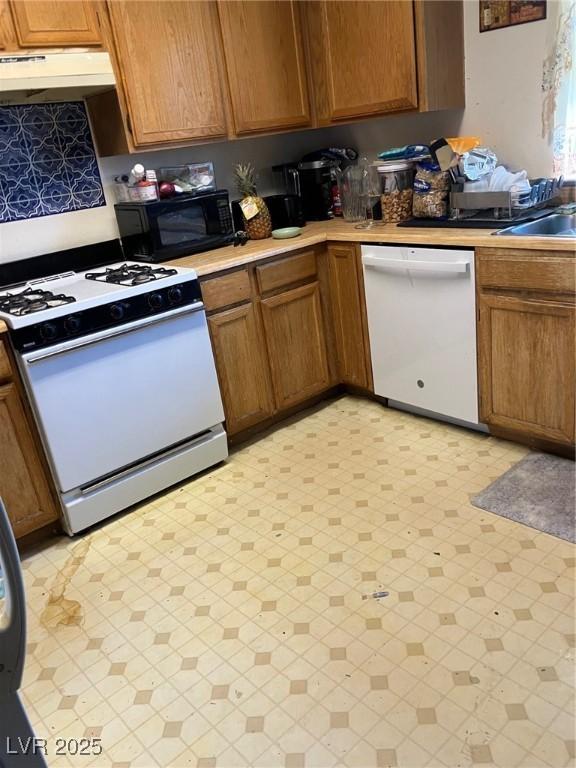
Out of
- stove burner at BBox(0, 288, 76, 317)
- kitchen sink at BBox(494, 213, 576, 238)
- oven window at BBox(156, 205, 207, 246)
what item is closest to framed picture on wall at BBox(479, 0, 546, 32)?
kitchen sink at BBox(494, 213, 576, 238)

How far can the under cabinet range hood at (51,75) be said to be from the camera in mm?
2164

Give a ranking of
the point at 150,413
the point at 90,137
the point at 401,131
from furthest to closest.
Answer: the point at 401,131 < the point at 90,137 < the point at 150,413

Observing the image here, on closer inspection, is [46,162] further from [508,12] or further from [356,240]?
[508,12]

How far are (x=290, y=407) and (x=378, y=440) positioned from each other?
50 cm

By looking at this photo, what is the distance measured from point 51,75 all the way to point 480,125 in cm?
183

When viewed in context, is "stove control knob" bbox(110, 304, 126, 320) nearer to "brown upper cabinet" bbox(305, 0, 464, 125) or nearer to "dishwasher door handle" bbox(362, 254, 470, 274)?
"dishwasher door handle" bbox(362, 254, 470, 274)

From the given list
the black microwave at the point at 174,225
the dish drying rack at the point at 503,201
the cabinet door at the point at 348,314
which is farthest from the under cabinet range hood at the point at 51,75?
the dish drying rack at the point at 503,201

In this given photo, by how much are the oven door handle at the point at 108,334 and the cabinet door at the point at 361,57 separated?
1.28 meters

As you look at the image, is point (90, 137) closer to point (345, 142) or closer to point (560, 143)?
point (345, 142)

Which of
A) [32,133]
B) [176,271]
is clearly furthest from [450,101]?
[32,133]

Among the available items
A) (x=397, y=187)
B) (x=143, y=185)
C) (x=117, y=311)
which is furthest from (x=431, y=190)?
(x=117, y=311)

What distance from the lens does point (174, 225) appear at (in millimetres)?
2783

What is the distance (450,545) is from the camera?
2064 millimetres

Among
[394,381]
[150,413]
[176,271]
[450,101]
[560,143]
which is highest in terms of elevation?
[450,101]
